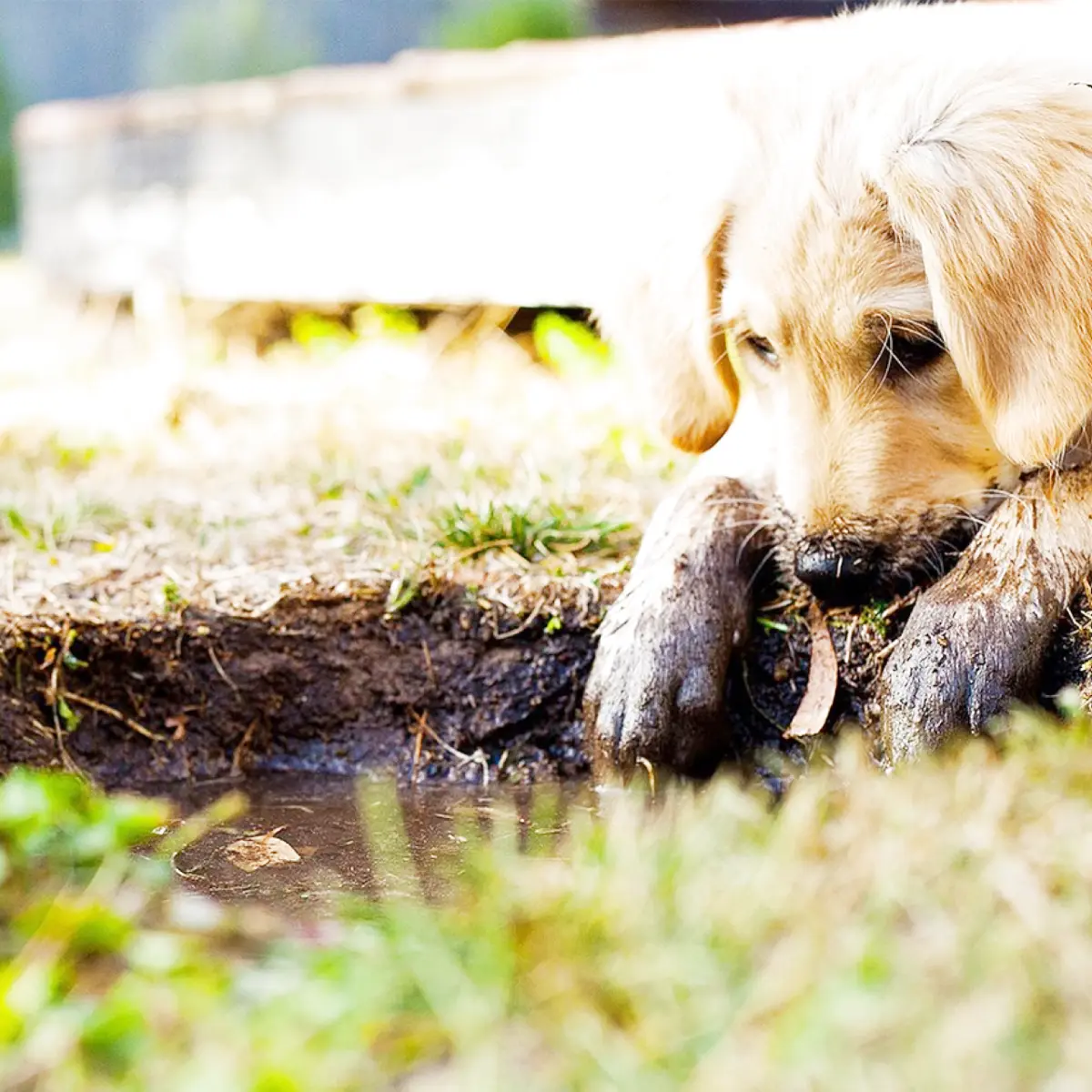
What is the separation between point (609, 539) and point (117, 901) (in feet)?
7.21

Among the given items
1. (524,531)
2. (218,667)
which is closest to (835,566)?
(524,531)

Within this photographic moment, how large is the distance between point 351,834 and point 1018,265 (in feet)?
5.47

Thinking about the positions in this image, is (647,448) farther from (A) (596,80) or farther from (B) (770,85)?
(A) (596,80)

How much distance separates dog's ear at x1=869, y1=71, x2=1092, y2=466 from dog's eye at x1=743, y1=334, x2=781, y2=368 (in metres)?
0.47

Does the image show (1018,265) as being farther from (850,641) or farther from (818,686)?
(818,686)

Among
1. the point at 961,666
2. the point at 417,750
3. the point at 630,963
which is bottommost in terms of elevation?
the point at 417,750

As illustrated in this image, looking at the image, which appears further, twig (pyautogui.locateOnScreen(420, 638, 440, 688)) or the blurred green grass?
the blurred green grass

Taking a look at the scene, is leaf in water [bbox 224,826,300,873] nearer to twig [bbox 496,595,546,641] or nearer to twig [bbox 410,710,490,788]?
twig [bbox 410,710,490,788]

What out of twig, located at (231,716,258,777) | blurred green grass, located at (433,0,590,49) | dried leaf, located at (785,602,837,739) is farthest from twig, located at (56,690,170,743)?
blurred green grass, located at (433,0,590,49)

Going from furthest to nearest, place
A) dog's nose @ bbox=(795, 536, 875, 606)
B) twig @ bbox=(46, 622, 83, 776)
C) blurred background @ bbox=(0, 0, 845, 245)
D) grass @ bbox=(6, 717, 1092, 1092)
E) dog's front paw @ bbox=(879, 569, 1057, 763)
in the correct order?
blurred background @ bbox=(0, 0, 845, 245), twig @ bbox=(46, 622, 83, 776), dog's nose @ bbox=(795, 536, 875, 606), dog's front paw @ bbox=(879, 569, 1057, 763), grass @ bbox=(6, 717, 1092, 1092)

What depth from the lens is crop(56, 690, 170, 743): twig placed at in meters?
3.41

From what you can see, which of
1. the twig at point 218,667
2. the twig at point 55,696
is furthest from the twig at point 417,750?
the twig at point 55,696

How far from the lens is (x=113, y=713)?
3.45 meters

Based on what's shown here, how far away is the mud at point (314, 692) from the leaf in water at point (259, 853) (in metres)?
0.57
